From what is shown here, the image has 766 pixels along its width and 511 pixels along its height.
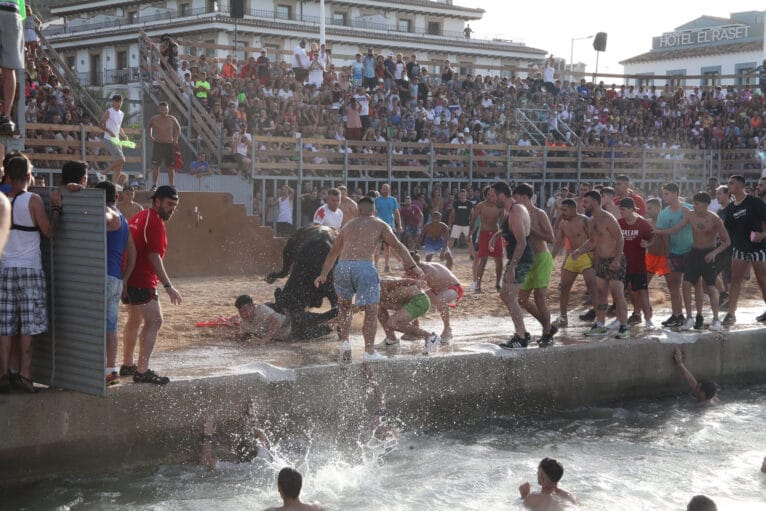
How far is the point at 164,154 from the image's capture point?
15773 mm

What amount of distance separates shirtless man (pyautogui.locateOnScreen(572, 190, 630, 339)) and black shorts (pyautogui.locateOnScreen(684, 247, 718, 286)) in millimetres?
1196

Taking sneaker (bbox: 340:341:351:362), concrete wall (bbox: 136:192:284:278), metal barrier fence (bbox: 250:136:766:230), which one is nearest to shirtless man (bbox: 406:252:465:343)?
sneaker (bbox: 340:341:351:362)

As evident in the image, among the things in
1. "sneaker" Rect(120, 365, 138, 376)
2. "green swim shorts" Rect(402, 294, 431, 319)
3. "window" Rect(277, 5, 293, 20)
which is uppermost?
"window" Rect(277, 5, 293, 20)

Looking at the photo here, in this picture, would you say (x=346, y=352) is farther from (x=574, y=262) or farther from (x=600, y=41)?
(x=600, y=41)

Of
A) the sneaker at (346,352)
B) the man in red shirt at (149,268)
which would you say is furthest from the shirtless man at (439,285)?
the man in red shirt at (149,268)

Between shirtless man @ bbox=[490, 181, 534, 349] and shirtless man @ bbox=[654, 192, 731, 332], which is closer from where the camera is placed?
shirtless man @ bbox=[490, 181, 534, 349]

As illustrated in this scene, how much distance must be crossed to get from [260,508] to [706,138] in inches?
1113

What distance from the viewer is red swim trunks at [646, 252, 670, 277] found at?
40.0ft

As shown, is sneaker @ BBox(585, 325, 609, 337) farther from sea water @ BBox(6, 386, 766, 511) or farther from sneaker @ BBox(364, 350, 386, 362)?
sneaker @ BBox(364, 350, 386, 362)

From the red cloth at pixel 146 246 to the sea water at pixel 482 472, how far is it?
62.4 inches

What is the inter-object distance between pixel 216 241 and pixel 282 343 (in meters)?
6.51

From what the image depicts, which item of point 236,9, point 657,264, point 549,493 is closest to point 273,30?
point 236,9

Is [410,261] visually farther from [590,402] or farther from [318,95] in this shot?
[318,95]

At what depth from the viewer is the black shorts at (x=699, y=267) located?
37.5ft
